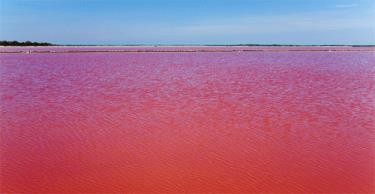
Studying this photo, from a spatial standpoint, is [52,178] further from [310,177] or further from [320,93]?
[320,93]

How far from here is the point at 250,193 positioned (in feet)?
16.8

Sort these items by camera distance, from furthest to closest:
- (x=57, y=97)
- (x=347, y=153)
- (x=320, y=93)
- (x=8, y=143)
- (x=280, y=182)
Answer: (x=320, y=93) < (x=57, y=97) < (x=8, y=143) < (x=347, y=153) < (x=280, y=182)

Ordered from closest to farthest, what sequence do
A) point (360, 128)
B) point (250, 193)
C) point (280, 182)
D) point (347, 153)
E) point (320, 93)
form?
point (250, 193) < point (280, 182) < point (347, 153) < point (360, 128) < point (320, 93)

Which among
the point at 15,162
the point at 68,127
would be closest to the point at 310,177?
the point at 15,162

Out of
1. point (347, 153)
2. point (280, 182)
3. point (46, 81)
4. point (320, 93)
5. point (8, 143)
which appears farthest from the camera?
point (46, 81)

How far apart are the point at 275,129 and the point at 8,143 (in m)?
5.62

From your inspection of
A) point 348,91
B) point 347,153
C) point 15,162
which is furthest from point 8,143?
point 348,91

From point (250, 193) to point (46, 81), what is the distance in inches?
624

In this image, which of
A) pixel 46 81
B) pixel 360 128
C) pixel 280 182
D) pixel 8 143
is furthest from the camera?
pixel 46 81

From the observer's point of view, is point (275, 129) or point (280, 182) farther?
point (275, 129)

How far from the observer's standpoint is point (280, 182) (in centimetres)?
550

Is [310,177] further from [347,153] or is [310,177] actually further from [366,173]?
[347,153]

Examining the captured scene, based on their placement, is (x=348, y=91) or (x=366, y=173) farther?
(x=348, y=91)

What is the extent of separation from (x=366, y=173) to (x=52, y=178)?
480 centimetres
